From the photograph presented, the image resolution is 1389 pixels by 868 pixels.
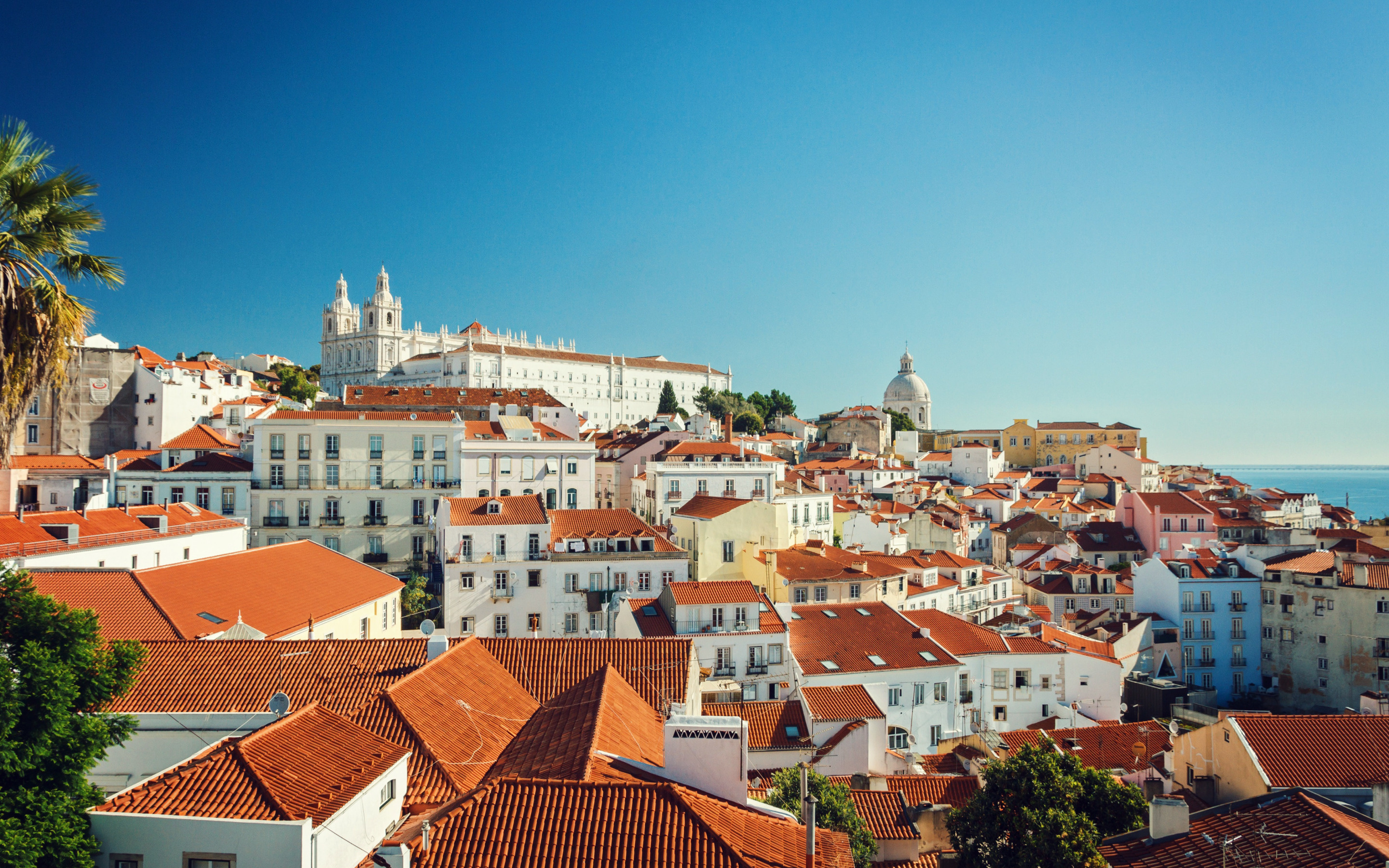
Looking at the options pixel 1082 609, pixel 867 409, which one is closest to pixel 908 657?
pixel 1082 609

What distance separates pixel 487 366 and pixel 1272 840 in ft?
426

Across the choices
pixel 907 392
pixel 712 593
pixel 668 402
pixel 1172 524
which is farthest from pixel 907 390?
pixel 712 593

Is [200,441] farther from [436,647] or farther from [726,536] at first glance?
[436,647]

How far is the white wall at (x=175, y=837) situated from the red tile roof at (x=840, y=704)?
16.9 meters

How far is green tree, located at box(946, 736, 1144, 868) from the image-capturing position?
518 inches

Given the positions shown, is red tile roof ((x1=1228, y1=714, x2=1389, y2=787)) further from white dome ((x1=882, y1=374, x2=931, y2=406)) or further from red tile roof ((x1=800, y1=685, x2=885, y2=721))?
white dome ((x1=882, y1=374, x2=931, y2=406))

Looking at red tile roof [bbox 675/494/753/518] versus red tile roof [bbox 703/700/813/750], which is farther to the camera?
red tile roof [bbox 675/494/753/518]

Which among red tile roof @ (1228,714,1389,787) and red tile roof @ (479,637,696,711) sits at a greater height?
red tile roof @ (479,637,696,711)

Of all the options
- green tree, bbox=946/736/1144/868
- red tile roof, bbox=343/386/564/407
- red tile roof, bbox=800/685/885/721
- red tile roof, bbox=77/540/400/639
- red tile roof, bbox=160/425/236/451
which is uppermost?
red tile roof, bbox=343/386/564/407

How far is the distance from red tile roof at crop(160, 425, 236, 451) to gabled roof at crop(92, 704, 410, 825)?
3979 centimetres

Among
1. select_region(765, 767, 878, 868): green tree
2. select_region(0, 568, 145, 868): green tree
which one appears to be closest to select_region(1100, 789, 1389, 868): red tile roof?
select_region(765, 767, 878, 868): green tree

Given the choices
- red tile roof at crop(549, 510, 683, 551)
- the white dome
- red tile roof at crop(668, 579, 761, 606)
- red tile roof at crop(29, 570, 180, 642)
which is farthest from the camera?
the white dome

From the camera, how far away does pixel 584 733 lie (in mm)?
10148

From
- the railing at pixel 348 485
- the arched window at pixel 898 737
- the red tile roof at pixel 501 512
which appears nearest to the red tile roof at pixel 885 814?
the arched window at pixel 898 737
